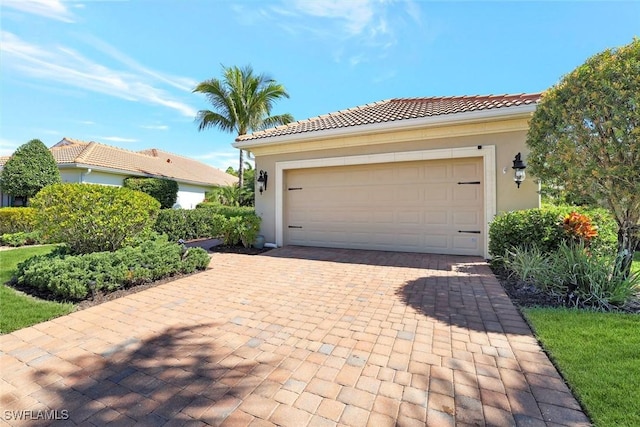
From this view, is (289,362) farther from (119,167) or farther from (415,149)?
(119,167)

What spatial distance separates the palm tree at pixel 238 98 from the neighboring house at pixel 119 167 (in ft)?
15.6

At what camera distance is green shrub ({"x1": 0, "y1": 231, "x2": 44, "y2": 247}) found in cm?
1001

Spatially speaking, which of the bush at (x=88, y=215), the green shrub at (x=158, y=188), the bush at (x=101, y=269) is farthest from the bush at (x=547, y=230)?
the green shrub at (x=158, y=188)

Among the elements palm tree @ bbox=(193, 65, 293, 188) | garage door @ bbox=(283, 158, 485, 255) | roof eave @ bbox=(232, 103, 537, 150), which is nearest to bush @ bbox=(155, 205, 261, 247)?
garage door @ bbox=(283, 158, 485, 255)

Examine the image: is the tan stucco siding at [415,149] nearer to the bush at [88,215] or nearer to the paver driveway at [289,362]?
the paver driveway at [289,362]

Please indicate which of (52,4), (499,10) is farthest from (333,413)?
(499,10)

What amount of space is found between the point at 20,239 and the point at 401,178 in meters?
13.5

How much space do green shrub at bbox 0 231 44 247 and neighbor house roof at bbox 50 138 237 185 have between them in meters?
4.81

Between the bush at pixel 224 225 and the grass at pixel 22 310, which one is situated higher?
the bush at pixel 224 225

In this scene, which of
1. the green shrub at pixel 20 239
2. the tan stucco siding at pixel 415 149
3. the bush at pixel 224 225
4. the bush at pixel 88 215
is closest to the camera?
the bush at pixel 88 215

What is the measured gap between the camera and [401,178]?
8.00m

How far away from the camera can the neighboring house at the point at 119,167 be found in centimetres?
1451

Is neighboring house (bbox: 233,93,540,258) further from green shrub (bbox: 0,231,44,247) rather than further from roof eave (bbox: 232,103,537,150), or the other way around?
green shrub (bbox: 0,231,44,247)

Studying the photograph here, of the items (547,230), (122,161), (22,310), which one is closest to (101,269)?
(22,310)
